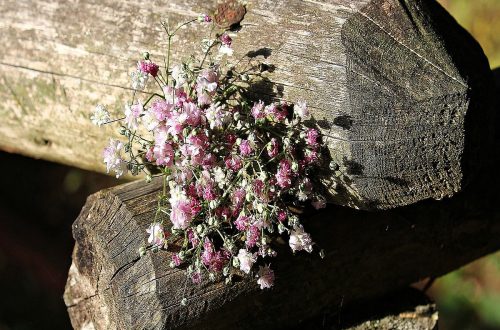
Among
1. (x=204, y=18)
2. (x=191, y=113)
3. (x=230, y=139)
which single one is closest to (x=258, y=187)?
(x=230, y=139)

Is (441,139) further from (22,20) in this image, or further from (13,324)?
(13,324)

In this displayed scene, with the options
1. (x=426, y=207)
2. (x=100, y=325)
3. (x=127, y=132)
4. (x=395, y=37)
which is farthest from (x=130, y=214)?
(x=426, y=207)

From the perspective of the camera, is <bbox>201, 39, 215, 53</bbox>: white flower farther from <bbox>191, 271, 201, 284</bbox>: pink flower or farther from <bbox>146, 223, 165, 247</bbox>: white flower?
<bbox>191, 271, 201, 284</bbox>: pink flower

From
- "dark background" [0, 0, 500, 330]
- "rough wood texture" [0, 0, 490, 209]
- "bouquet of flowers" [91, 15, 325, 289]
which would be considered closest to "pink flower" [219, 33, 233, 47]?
"bouquet of flowers" [91, 15, 325, 289]

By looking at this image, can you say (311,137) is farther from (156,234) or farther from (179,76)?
(156,234)

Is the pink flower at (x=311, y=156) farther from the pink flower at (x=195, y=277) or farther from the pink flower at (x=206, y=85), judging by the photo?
the pink flower at (x=195, y=277)

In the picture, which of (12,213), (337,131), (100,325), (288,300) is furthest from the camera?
(12,213)

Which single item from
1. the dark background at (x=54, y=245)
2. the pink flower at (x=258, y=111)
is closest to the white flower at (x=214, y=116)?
the pink flower at (x=258, y=111)
